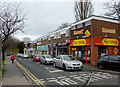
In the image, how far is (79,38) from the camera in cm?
1869

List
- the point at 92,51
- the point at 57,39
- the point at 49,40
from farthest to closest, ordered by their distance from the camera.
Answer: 1. the point at 49,40
2. the point at 57,39
3. the point at 92,51

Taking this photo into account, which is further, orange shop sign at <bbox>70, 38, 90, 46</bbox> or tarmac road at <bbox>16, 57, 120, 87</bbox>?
orange shop sign at <bbox>70, 38, 90, 46</bbox>

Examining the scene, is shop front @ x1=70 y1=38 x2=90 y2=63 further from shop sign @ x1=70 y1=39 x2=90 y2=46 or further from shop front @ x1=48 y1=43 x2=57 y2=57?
shop front @ x1=48 y1=43 x2=57 y2=57

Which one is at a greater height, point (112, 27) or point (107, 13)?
point (107, 13)

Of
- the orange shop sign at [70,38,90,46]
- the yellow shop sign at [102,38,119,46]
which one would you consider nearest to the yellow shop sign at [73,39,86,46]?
the orange shop sign at [70,38,90,46]

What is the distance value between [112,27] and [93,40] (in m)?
4.22

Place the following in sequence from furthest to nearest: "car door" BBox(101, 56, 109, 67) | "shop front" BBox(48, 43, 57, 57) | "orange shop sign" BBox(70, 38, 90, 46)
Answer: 1. "shop front" BBox(48, 43, 57, 57)
2. "orange shop sign" BBox(70, 38, 90, 46)
3. "car door" BBox(101, 56, 109, 67)

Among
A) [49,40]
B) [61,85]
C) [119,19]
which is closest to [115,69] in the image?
[61,85]

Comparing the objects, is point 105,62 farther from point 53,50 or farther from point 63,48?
point 53,50

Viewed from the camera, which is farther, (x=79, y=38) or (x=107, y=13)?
(x=107, y=13)

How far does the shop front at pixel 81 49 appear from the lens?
17016mm

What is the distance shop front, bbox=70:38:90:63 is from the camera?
1702cm

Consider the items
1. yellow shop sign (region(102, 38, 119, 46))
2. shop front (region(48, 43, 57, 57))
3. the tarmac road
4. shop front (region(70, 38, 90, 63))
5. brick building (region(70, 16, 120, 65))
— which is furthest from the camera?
shop front (region(48, 43, 57, 57))

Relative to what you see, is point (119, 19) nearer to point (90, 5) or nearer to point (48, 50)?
point (90, 5)
